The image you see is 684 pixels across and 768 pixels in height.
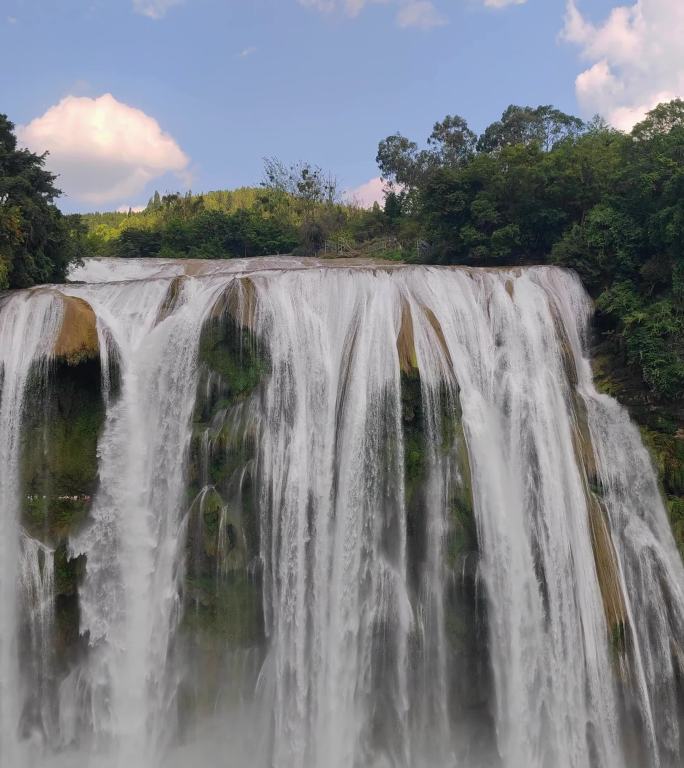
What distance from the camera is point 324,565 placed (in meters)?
11.5

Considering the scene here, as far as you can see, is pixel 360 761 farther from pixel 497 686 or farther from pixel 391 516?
pixel 391 516

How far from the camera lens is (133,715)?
11242mm

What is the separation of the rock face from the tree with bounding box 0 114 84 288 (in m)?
2.39

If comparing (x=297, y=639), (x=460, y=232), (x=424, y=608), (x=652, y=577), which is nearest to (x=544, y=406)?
(x=652, y=577)

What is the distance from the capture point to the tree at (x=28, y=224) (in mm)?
14266

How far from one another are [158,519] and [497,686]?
7422 mm

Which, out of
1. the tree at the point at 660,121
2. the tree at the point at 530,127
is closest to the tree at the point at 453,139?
the tree at the point at 530,127

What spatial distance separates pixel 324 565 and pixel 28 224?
11.6 meters

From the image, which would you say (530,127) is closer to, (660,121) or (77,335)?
(660,121)

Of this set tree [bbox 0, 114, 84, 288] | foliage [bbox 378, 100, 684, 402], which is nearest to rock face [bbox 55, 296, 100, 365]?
tree [bbox 0, 114, 84, 288]

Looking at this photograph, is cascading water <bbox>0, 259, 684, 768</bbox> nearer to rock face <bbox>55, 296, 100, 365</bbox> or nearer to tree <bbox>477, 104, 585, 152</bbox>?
rock face <bbox>55, 296, 100, 365</bbox>

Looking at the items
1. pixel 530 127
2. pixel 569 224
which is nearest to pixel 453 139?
pixel 530 127

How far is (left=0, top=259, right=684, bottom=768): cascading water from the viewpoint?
11.1 meters

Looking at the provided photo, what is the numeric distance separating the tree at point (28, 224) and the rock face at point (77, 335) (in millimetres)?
2395
